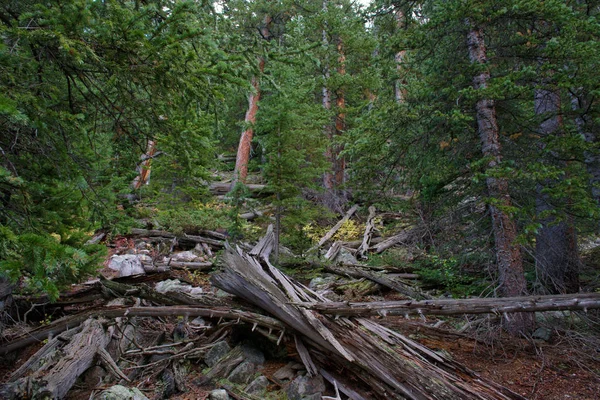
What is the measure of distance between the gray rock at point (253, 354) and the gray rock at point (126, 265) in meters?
4.17

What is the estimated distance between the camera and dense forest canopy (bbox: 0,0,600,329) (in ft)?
11.1

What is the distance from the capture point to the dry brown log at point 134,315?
4539 mm

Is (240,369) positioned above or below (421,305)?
below

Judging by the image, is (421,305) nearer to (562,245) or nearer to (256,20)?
(562,245)

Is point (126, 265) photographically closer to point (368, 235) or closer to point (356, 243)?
point (356, 243)

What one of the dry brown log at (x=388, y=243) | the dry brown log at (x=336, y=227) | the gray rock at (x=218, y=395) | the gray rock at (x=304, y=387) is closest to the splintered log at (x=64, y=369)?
the gray rock at (x=218, y=395)

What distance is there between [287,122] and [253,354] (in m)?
6.14

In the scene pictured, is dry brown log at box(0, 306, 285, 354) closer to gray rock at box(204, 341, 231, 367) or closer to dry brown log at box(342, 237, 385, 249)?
gray rock at box(204, 341, 231, 367)

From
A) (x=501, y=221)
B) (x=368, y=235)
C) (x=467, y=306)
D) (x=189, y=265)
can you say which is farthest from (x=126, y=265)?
(x=368, y=235)

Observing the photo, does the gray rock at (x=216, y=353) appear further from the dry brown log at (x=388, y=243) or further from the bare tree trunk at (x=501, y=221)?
the dry brown log at (x=388, y=243)

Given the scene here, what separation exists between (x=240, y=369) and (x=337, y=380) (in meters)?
1.31

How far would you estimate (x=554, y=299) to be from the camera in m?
4.34

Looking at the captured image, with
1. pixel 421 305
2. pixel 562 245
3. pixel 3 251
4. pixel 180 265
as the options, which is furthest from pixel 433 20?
pixel 180 265

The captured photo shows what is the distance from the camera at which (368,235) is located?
13.4 metres
